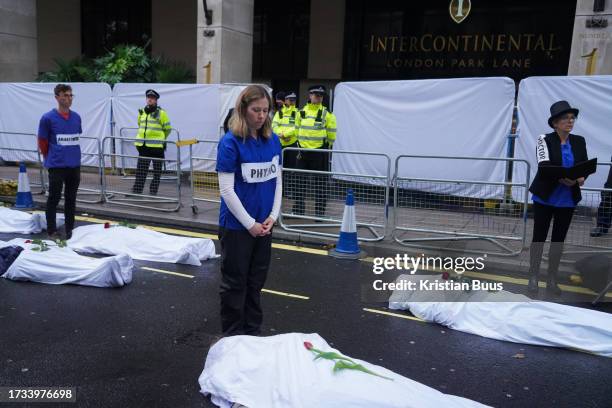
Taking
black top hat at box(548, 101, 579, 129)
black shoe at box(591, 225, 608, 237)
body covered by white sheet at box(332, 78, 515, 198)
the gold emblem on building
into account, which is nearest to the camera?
black top hat at box(548, 101, 579, 129)

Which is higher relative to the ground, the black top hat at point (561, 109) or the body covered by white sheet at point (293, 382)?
the black top hat at point (561, 109)

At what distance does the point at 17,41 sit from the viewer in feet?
55.0

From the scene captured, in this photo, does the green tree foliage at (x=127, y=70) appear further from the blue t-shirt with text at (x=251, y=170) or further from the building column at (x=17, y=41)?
the blue t-shirt with text at (x=251, y=170)

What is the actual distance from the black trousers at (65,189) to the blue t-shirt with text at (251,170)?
4.48 meters

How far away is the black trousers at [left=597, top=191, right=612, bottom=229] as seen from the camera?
664cm

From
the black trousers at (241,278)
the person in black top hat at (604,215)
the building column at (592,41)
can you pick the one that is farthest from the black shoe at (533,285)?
the building column at (592,41)

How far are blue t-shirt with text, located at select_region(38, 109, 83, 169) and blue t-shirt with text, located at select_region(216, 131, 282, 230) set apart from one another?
14.5 feet

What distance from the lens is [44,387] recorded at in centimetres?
367

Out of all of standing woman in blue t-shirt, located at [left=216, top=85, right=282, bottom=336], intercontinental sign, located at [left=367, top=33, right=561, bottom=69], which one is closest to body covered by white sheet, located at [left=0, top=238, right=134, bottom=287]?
standing woman in blue t-shirt, located at [left=216, top=85, right=282, bottom=336]

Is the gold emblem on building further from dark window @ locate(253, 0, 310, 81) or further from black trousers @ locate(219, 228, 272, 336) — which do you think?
black trousers @ locate(219, 228, 272, 336)

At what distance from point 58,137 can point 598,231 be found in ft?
23.2

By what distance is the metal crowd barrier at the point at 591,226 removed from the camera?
6.61 meters

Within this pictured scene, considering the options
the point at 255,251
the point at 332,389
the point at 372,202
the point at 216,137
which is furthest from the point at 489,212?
the point at 216,137

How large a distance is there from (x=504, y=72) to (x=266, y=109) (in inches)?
486
